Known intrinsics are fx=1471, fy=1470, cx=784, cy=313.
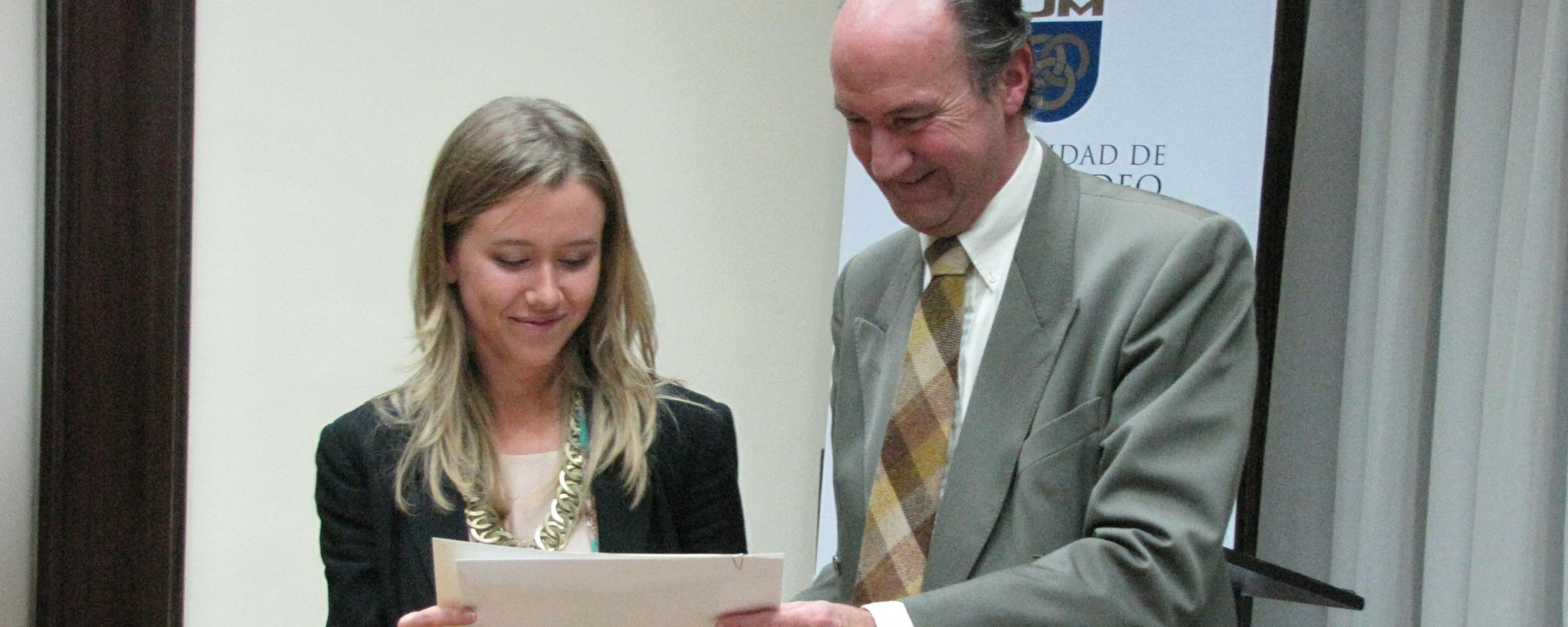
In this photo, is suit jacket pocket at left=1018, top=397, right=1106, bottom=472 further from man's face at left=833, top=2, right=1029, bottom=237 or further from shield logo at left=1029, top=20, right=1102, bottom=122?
shield logo at left=1029, top=20, right=1102, bottom=122

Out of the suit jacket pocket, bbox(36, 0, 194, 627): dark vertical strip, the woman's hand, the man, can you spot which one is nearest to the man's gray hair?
the man

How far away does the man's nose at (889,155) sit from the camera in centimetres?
162

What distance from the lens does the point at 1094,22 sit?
300 cm

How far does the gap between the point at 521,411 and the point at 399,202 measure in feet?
4.59

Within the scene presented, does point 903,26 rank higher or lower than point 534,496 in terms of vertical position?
higher

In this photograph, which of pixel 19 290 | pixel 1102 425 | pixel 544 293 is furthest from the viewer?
pixel 19 290

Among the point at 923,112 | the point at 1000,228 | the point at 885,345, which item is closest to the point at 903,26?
the point at 923,112

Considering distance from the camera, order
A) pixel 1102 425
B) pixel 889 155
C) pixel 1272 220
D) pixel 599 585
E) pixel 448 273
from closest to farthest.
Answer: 1. pixel 599 585
2. pixel 1102 425
3. pixel 889 155
4. pixel 448 273
5. pixel 1272 220

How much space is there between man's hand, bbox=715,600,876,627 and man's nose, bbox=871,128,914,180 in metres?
0.48

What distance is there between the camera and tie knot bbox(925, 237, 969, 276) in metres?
1.68

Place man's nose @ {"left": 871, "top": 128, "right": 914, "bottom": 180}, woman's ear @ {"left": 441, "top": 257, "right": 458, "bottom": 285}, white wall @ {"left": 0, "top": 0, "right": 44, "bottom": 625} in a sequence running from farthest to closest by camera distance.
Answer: white wall @ {"left": 0, "top": 0, "right": 44, "bottom": 625} → woman's ear @ {"left": 441, "top": 257, "right": 458, "bottom": 285} → man's nose @ {"left": 871, "top": 128, "right": 914, "bottom": 180}

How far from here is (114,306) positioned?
2752mm

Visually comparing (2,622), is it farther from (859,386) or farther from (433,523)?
(859,386)

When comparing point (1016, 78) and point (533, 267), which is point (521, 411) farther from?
point (1016, 78)
